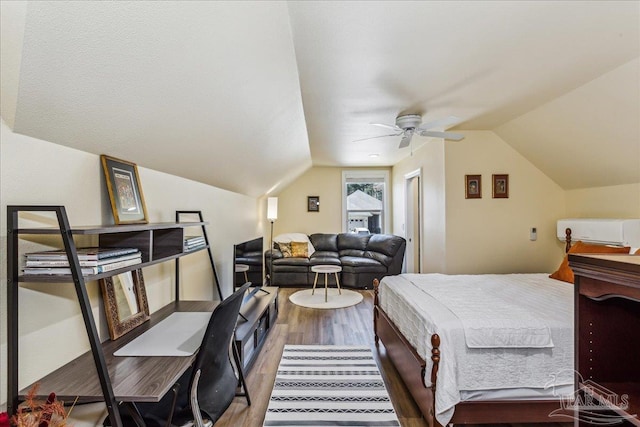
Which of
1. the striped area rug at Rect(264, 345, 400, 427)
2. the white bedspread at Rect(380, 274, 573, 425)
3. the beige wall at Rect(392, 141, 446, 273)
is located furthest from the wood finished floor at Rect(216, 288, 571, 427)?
the beige wall at Rect(392, 141, 446, 273)

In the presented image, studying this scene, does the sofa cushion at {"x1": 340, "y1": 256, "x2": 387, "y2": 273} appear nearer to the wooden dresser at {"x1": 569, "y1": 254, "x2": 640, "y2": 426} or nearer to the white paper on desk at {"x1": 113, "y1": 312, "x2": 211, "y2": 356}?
the white paper on desk at {"x1": 113, "y1": 312, "x2": 211, "y2": 356}

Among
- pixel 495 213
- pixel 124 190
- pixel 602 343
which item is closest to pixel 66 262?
pixel 124 190

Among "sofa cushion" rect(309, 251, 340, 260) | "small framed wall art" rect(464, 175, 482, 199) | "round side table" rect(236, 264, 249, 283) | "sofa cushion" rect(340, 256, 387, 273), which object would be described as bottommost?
"sofa cushion" rect(340, 256, 387, 273)

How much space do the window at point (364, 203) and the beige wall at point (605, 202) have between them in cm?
367

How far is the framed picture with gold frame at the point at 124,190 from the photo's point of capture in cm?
166

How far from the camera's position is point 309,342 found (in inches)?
134

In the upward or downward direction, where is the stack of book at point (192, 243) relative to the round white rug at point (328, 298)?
upward

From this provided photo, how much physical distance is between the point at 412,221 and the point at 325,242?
1.89m

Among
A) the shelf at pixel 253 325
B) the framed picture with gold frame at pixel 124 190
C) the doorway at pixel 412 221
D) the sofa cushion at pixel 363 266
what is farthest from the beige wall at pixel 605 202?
the framed picture with gold frame at pixel 124 190

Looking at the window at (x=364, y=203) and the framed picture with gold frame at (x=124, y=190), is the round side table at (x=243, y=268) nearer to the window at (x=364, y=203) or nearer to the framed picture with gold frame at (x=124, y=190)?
the framed picture with gold frame at (x=124, y=190)

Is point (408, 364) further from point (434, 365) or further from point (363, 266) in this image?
point (363, 266)

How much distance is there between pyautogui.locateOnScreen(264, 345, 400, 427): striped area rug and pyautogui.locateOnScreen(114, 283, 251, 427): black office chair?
75 cm

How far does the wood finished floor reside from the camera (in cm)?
220

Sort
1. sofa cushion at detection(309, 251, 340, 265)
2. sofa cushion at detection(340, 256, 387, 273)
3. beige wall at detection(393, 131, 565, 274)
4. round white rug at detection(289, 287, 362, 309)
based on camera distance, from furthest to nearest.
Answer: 1. sofa cushion at detection(309, 251, 340, 265)
2. sofa cushion at detection(340, 256, 387, 273)
3. round white rug at detection(289, 287, 362, 309)
4. beige wall at detection(393, 131, 565, 274)
